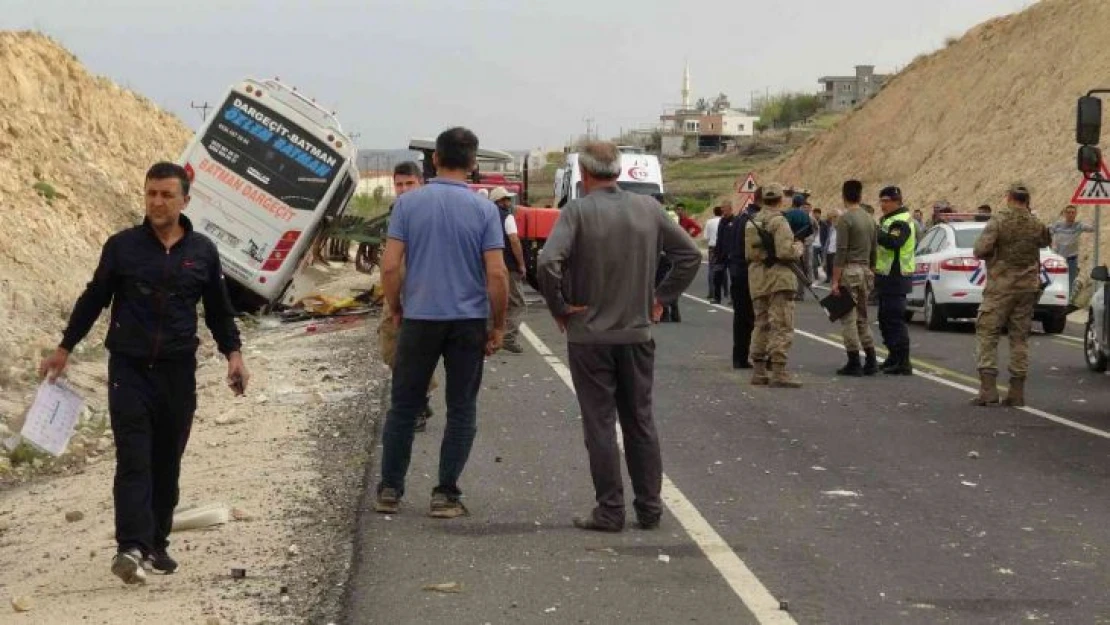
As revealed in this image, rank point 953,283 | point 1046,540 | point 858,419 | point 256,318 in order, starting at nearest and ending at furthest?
point 1046,540 < point 858,419 < point 953,283 < point 256,318

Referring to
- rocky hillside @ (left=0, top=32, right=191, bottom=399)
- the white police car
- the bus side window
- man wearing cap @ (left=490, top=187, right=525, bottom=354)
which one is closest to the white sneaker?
man wearing cap @ (left=490, top=187, right=525, bottom=354)

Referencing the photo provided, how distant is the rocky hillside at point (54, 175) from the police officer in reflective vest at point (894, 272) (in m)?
8.21

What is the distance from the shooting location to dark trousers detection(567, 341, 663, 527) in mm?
9031

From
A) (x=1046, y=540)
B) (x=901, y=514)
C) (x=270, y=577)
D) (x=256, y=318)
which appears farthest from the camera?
(x=256, y=318)

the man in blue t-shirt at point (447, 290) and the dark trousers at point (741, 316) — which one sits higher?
the man in blue t-shirt at point (447, 290)

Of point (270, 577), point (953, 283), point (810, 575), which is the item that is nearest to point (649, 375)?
point (810, 575)

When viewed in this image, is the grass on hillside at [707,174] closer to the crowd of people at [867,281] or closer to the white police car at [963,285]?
the white police car at [963,285]

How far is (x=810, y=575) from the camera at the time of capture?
26.4ft

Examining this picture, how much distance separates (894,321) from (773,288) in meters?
1.84

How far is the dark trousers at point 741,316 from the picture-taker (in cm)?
1773

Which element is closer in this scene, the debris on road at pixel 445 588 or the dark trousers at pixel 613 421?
the debris on road at pixel 445 588

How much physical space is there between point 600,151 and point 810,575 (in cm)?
241

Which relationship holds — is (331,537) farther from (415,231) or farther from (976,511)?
(976,511)

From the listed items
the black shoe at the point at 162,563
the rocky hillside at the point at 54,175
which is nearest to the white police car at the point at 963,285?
the rocky hillside at the point at 54,175
